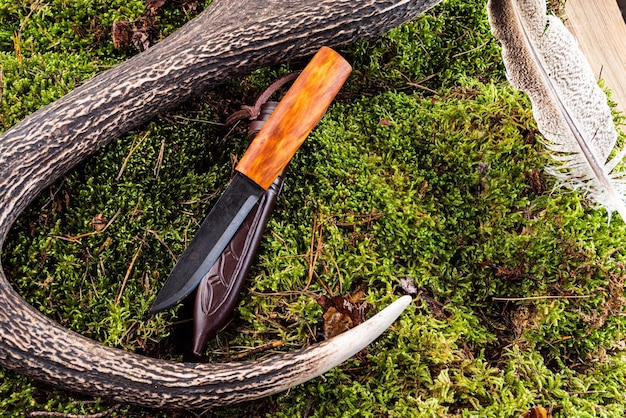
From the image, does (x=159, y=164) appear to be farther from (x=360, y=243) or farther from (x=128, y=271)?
(x=360, y=243)

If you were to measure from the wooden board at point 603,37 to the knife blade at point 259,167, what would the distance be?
5.17 feet

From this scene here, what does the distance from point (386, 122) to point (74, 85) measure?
153 centimetres

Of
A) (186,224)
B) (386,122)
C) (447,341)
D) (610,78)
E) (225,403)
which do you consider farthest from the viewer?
(610,78)

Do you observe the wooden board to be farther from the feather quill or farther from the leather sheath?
the leather sheath

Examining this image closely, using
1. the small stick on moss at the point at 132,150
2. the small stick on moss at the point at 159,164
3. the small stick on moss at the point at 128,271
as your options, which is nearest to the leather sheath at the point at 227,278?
the small stick on moss at the point at 128,271

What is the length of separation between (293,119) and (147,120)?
710 mm

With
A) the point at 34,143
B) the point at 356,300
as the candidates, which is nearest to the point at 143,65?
the point at 34,143

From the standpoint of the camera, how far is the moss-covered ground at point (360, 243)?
2283 mm

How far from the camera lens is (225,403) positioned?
2180mm

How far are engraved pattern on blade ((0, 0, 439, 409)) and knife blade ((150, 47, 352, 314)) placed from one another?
0.25 meters

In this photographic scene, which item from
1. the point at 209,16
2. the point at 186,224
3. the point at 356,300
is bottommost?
the point at 356,300

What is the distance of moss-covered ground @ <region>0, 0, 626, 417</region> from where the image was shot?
2.28 m

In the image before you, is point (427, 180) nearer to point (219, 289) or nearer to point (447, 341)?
point (447, 341)

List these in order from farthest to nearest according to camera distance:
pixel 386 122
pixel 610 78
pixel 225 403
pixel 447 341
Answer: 1. pixel 610 78
2. pixel 386 122
3. pixel 447 341
4. pixel 225 403
